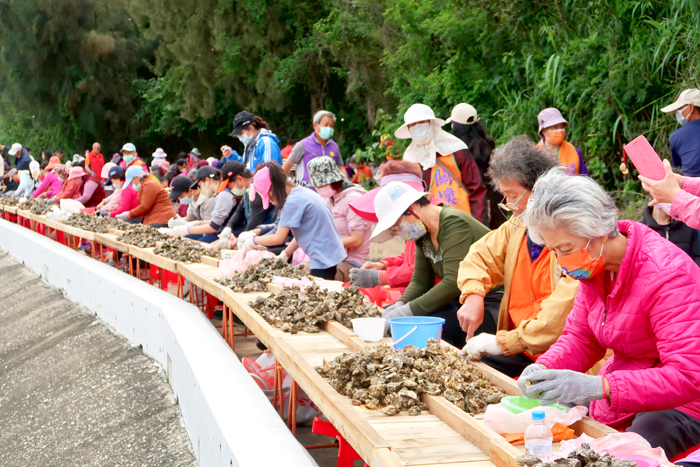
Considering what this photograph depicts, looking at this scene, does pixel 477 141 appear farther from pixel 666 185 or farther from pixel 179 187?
pixel 179 187

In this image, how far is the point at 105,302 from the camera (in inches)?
255

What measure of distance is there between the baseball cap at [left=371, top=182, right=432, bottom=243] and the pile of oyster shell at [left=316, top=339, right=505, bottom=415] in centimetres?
88

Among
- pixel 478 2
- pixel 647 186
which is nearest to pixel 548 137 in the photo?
pixel 647 186

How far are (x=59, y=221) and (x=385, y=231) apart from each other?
7.26 metres

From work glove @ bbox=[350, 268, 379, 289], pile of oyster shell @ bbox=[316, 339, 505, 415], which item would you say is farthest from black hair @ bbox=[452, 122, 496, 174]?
pile of oyster shell @ bbox=[316, 339, 505, 415]

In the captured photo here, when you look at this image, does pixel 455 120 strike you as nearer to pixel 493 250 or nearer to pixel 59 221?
pixel 493 250

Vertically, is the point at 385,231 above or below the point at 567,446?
above

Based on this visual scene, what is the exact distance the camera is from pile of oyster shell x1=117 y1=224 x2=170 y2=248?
22.0ft

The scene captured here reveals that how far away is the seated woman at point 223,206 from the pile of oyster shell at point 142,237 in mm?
199

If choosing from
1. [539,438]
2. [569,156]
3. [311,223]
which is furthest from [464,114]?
[539,438]

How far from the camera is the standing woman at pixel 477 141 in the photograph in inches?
213

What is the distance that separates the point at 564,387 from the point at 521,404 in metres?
0.16

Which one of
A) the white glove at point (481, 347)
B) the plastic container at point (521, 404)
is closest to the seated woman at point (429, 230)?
the white glove at point (481, 347)

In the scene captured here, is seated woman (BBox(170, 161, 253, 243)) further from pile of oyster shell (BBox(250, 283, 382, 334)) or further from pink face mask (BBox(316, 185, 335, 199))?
pile of oyster shell (BBox(250, 283, 382, 334))
